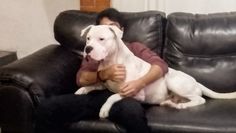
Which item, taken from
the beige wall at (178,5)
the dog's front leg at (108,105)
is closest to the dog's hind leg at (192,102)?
the dog's front leg at (108,105)

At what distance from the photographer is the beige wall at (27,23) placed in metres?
3.18

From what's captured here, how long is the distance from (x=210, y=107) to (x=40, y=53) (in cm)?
118

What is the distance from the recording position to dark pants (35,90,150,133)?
185 centimetres

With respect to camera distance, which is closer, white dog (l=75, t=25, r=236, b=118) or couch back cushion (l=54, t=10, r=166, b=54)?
white dog (l=75, t=25, r=236, b=118)

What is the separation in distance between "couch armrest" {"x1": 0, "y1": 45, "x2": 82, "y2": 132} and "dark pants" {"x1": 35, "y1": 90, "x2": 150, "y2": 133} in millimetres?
85

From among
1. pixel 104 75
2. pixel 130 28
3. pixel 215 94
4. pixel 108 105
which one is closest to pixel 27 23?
pixel 130 28

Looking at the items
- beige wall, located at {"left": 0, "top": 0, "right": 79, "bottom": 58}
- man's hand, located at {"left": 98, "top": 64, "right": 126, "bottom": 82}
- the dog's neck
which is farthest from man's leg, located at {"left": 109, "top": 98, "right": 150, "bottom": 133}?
beige wall, located at {"left": 0, "top": 0, "right": 79, "bottom": 58}

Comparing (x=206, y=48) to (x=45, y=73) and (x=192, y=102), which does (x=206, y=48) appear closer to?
(x=192, y=102)

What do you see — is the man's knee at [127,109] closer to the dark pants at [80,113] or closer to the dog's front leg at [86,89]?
the dark pants at [80,113]

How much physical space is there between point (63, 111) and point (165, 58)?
0.86 meters

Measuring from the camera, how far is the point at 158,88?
2127 millimetres

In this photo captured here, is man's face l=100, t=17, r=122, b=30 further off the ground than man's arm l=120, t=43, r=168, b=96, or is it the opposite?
man's face l=100, t=17, r=122, b=30

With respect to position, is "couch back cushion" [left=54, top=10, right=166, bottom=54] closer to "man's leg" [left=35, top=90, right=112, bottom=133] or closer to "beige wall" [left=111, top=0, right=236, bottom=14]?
"beige wall" [left=111, top=0, right=236, bottom=14]

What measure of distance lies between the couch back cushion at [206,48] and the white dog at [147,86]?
0.13m
